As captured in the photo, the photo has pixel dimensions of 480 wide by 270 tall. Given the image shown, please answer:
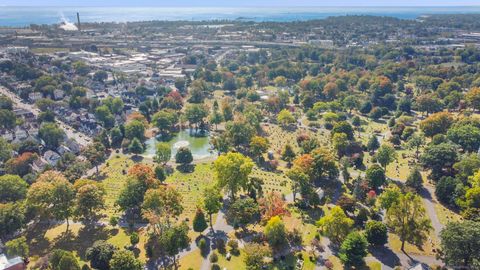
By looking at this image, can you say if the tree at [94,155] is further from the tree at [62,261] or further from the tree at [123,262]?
the tree at [123,262]

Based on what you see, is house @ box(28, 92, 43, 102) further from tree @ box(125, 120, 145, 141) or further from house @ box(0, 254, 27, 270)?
house @ box(0, 254, 27, 270)

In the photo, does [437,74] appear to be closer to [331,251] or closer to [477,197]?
[477,197]

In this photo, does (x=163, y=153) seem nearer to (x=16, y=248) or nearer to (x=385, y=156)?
(x=16, y=248)

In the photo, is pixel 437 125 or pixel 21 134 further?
pixel 21 134

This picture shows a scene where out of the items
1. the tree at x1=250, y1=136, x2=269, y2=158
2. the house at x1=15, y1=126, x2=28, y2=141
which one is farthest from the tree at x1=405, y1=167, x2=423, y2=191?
the house at x1=15, y1=126, x2=28, y2=141

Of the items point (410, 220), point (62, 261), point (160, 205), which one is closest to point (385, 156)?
point (410, 220)
